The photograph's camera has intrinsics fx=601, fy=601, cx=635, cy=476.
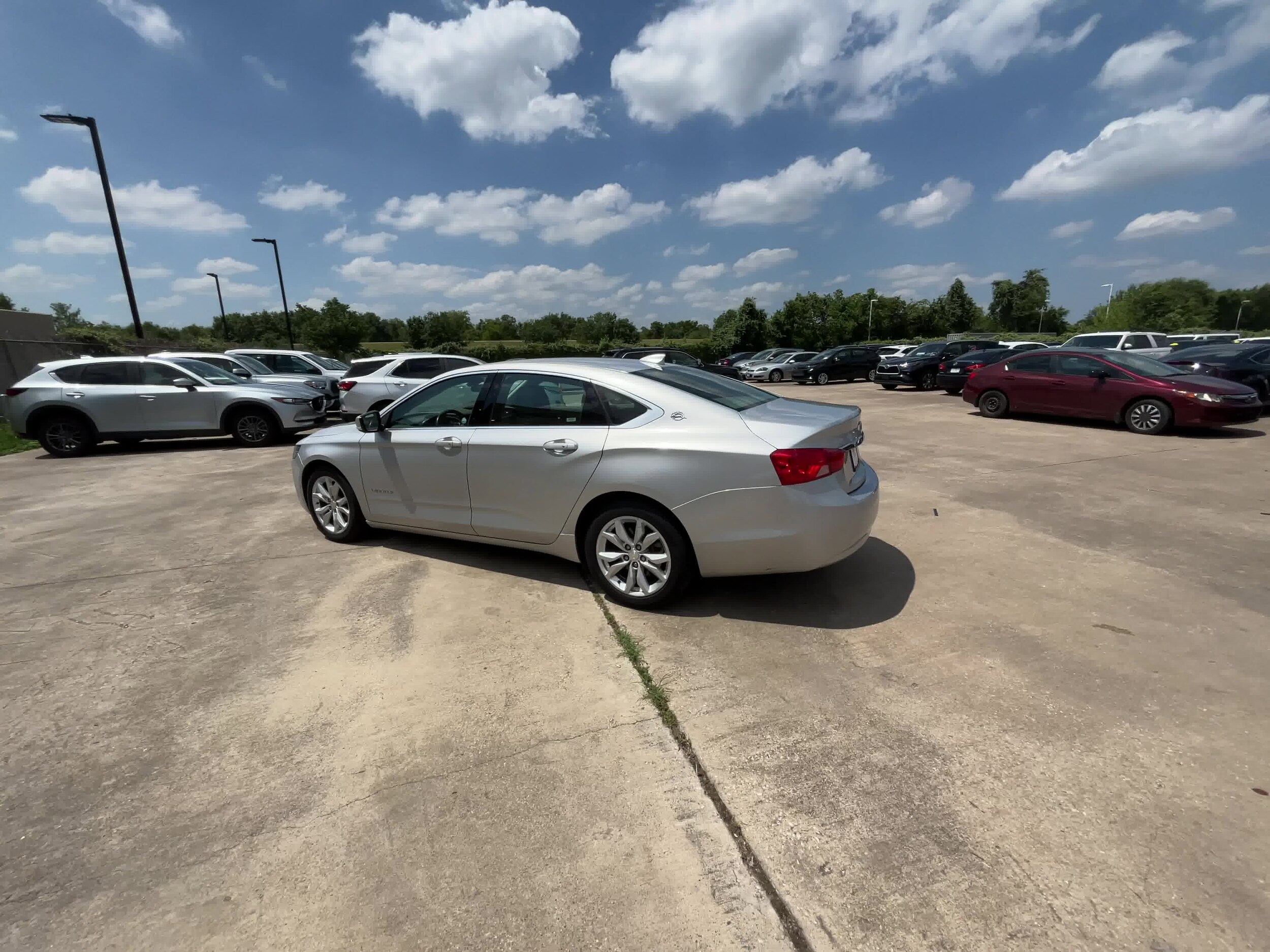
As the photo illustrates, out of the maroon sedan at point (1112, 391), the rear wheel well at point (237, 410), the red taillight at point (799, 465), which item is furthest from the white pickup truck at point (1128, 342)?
the rear wheel well at point (237, 410)

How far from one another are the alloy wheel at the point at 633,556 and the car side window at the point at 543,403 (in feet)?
2.22

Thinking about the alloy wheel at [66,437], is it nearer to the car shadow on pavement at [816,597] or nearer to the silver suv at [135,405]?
the silver suv at [135,405]

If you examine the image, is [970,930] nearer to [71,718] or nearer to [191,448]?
[71,718]

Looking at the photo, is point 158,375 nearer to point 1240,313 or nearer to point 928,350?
point 928,350

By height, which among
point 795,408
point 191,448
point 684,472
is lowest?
point 191,448

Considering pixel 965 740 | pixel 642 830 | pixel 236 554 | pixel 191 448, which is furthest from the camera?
pixel 191 448

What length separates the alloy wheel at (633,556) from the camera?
3.63 metres

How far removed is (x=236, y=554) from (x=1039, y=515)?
707cm

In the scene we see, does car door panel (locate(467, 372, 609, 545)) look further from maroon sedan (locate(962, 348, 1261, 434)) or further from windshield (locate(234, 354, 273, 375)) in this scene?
windshield (locate(234, 354, 273, 375))

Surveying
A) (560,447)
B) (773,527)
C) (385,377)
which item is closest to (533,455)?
(560,447)

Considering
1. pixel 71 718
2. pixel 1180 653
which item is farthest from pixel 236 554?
pixel 1180 653

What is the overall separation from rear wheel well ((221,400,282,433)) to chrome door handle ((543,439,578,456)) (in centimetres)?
925

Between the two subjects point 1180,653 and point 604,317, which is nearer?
point 1180,653

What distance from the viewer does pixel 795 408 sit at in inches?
162
